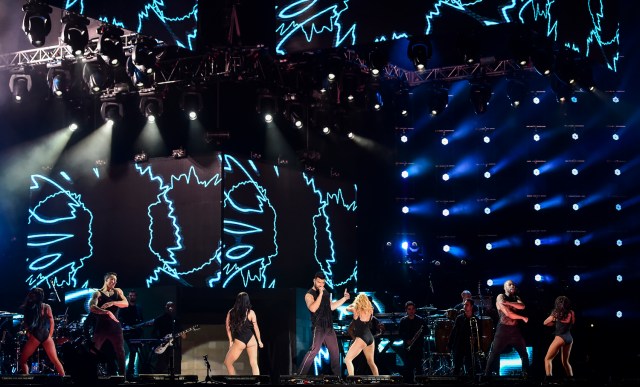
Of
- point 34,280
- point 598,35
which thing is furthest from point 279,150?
point 598,35

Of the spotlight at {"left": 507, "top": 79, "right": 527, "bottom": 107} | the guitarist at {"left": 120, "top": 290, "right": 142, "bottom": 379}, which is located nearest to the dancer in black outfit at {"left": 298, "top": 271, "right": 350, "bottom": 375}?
the guitarist at {"left": 120, "top": 290, "right": 142, "bottom": 379}

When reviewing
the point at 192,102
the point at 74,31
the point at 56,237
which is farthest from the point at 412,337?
the point at 56,237

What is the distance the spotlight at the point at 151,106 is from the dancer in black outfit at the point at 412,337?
23.2 ft

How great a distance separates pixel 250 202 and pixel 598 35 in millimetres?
8276

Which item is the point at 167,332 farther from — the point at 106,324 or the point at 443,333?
the point at 443,333

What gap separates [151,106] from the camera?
1881 cm

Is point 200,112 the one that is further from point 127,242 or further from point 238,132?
point 127,242

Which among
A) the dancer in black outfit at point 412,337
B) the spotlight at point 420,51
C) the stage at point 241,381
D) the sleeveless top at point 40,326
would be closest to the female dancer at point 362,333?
the dancer in black outfit at point 412,337

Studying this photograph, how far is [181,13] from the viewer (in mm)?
14086

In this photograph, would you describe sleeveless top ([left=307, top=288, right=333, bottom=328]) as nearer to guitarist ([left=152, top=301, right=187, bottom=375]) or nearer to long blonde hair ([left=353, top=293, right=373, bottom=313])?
long blonde hair ([left=353, top=293, right=373, bottom=313])

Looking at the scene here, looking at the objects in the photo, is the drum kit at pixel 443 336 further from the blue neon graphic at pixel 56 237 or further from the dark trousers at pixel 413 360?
the blue neon graphic at pixel 56 237

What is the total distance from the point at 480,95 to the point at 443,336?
530 cm

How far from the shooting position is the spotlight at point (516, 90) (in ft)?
61.7

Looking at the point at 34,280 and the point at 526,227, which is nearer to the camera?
the point at 34,280
